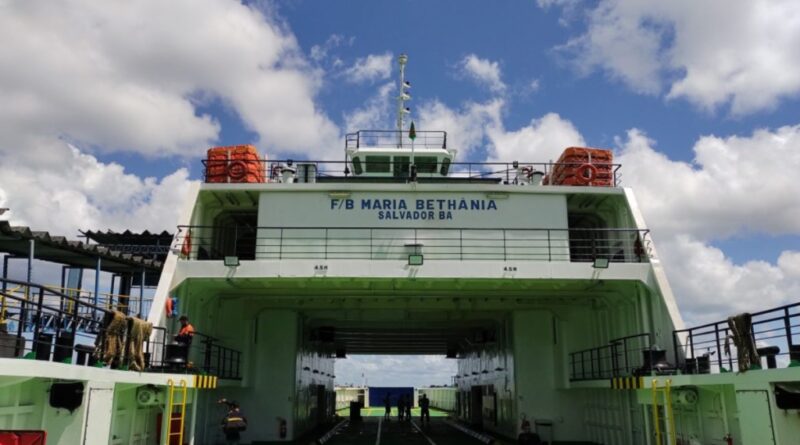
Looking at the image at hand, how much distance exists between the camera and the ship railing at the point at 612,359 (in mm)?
13711

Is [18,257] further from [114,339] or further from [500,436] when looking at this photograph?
[500,436]

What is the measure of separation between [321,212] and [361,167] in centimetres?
645

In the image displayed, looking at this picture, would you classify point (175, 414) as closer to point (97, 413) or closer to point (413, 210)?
point (97, 413)

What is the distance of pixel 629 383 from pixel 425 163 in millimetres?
11225

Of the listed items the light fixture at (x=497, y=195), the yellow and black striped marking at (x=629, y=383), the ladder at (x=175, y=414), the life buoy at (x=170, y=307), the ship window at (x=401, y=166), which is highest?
the ship window at (x=401, y=166)

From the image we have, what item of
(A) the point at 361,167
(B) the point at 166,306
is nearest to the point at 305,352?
(A) the point at 361,167

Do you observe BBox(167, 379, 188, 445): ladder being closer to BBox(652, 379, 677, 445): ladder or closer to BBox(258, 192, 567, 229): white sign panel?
BBox(258, 192, 567, 229): white sign panel

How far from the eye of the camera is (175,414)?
12.0 meters

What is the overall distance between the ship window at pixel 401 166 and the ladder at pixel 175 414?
1170cm

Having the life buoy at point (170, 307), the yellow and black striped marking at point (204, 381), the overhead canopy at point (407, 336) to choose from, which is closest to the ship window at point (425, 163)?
the overhead canopy at point (407, 336)

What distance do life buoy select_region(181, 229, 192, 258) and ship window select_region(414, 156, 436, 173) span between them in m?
8.91

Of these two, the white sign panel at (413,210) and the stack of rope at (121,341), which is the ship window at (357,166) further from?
the stack of rope at (121,341)

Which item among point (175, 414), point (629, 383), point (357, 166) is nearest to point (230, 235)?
point (357, 166)

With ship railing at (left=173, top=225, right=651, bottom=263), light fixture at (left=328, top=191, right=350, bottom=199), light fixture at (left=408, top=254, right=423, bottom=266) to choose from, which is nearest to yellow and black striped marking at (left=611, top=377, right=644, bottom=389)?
ship railing at (left=173, top=225, right=651, bottom=263)
